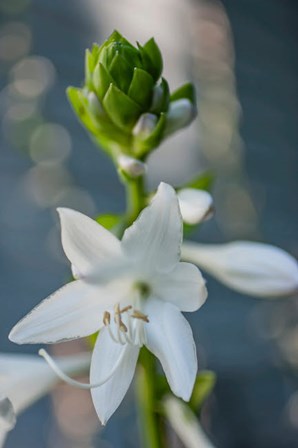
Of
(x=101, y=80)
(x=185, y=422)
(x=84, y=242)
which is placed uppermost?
(x=101, y=80)

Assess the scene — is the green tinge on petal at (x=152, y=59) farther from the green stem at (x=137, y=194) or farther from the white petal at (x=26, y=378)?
the white petal at (x=26, y=378)

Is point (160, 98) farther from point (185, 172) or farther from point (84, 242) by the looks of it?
point (185, 172)

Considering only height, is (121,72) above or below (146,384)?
above

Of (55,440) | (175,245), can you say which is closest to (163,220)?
(175,245)

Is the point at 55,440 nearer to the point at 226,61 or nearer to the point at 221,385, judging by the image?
the point at 221,385

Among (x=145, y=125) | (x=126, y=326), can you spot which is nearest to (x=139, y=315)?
→ (x=126, y=326)

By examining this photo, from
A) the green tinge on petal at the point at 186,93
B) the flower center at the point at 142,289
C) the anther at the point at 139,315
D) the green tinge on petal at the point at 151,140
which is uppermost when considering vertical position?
the green tinge on petal at the point at 186,93

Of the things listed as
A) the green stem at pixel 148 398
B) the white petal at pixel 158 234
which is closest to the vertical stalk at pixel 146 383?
the green stem at pixel 148 398
